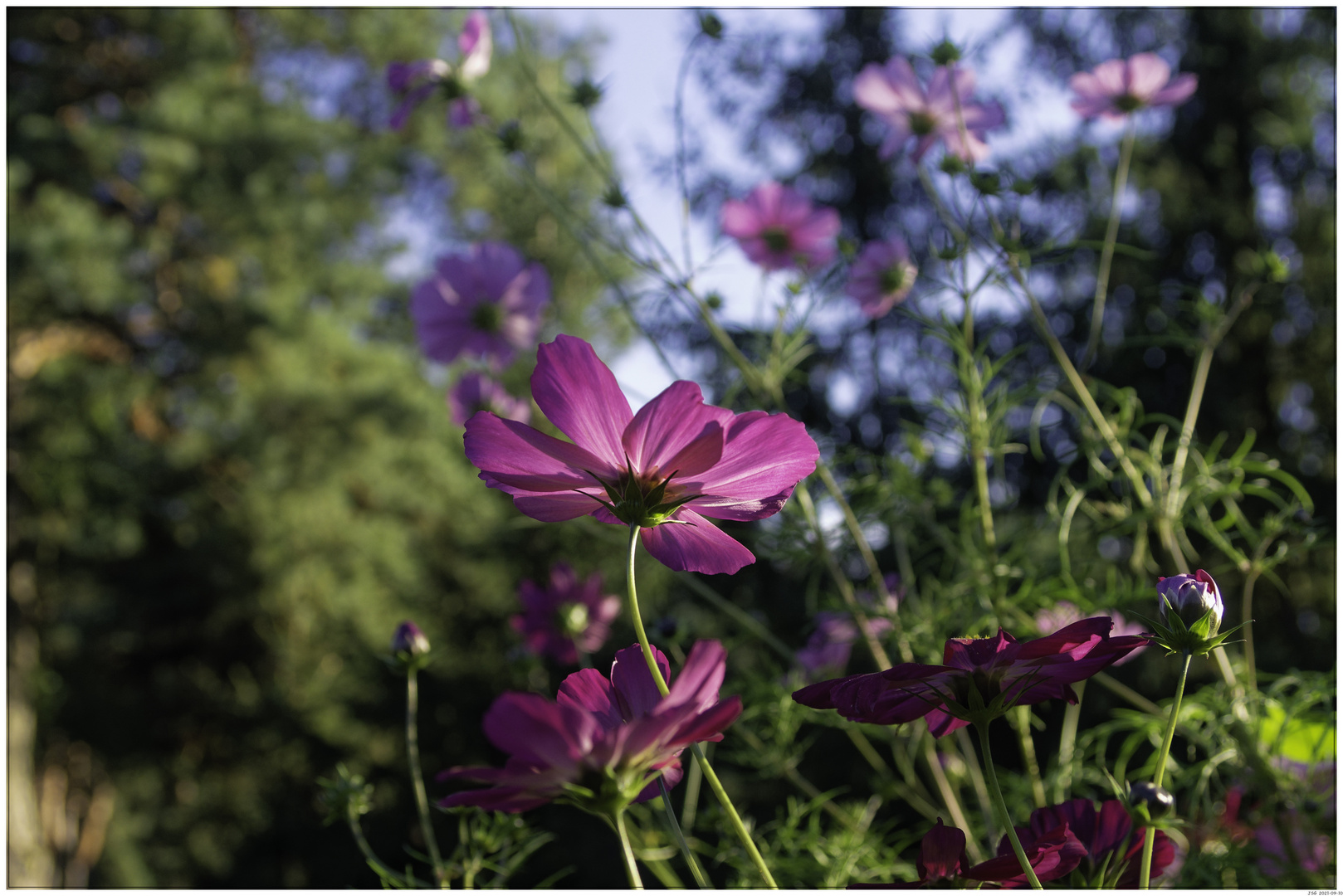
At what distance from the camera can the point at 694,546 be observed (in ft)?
0.95

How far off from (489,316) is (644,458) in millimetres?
756

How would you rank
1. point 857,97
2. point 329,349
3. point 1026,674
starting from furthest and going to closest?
point 329,349 < point 857,97 < point 1026,674

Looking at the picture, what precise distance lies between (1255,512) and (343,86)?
613 cm

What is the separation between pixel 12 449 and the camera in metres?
4.20

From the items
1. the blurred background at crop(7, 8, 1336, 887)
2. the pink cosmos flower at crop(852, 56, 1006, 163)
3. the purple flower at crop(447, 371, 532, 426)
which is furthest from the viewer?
the blurred background at crop(7, 8, 1336, 887)

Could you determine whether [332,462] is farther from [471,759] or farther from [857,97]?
[857,97]

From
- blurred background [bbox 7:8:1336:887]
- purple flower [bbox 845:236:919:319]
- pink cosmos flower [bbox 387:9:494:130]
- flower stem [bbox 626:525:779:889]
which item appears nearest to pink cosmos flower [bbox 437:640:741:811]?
flower stem [bbox 626:525:779:889]

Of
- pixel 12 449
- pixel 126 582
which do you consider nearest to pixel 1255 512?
pixel 12 449

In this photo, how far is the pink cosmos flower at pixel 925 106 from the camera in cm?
74

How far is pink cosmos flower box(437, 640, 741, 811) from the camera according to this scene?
0.66ft

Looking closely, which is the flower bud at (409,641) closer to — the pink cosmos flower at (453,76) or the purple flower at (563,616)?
the purple flower at (563,616)

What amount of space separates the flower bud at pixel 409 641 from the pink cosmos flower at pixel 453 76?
1.57 ft

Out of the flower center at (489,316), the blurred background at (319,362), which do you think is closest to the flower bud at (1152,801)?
the flower center at (489,316)

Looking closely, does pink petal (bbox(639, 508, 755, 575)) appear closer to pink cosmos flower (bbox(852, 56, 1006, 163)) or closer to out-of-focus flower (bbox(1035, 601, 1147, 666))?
out-of-focus flower (bbox(1035, 601, 1147, 666))
